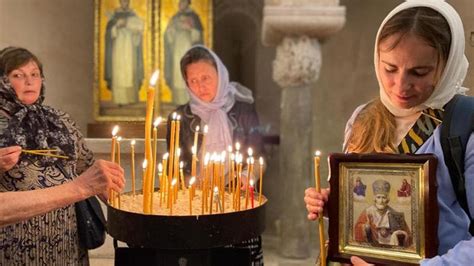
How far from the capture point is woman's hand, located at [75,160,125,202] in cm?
144

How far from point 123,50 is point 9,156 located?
3.75m

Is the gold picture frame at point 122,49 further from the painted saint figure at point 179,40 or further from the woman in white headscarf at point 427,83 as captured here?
the woman in white headscarf at point 427,83

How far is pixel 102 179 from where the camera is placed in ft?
4.76

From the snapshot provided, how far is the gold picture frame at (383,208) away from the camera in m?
1.05

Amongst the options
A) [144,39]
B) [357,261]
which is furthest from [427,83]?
[144,39]

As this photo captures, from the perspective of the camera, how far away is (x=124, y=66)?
5.17m

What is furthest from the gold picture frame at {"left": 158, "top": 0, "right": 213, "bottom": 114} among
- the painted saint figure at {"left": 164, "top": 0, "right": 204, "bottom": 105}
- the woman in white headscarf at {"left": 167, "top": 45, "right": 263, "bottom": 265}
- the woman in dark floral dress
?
the woman in dark floral dress

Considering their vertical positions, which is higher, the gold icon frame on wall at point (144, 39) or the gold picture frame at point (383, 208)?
the gold icon frame on wall at point (144, 39)

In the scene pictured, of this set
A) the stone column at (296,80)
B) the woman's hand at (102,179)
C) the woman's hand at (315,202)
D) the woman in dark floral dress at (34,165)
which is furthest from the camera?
the stone column at (296,80)

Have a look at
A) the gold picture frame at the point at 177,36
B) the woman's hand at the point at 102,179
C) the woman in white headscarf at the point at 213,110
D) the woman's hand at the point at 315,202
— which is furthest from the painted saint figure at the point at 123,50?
the woman's hand at the point at 315,202

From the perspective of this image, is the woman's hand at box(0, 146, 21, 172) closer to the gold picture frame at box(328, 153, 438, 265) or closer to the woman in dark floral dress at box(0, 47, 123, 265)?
the woman in dark floral dress at box(0, 47, 123, 265)

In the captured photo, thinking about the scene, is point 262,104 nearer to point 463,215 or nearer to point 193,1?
point 193,1

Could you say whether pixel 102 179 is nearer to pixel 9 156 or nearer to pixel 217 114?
pixel 9 156

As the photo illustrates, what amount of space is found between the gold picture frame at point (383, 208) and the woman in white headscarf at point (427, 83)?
0.15 feet
